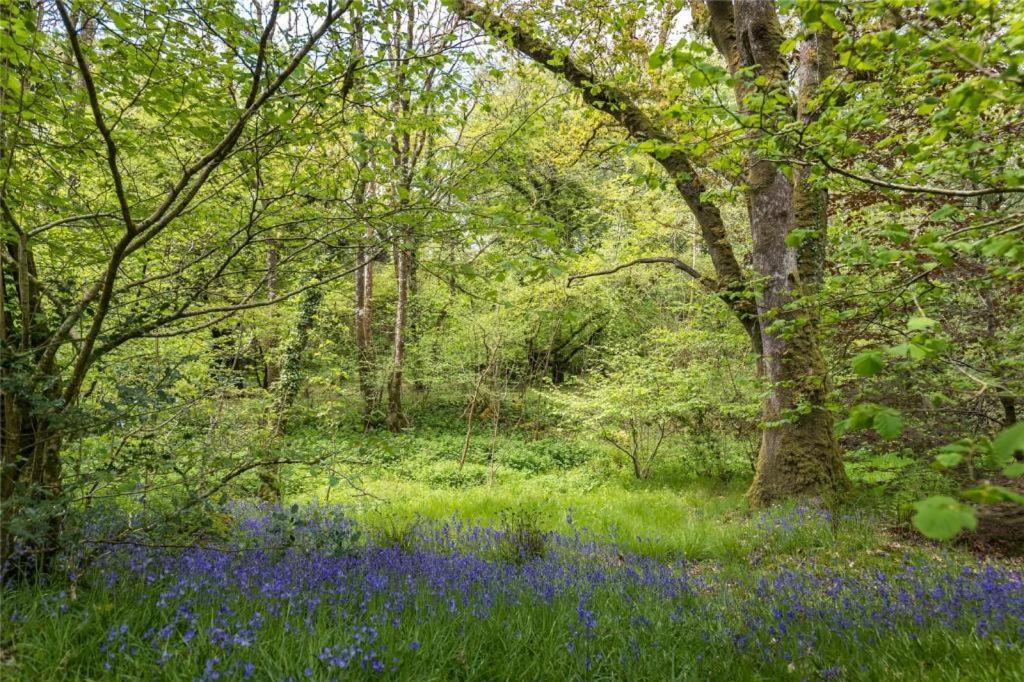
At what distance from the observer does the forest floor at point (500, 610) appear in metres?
2.33

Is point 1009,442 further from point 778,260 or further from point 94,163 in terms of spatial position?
point 778,260

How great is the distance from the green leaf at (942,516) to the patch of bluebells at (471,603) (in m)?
1.98

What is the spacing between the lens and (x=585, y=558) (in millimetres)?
4637

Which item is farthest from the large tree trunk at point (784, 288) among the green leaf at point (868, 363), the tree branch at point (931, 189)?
the green leaf at point (868, 363)

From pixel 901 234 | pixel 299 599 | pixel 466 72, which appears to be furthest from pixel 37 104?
pixel 901 234

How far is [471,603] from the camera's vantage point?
125 inches

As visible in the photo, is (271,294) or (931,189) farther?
(271,294)

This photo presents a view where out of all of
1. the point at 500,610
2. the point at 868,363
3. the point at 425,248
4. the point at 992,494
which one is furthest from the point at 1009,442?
the point at 425,248

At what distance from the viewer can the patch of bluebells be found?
2426 millimetres

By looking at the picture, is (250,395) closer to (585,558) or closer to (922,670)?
(585,558)

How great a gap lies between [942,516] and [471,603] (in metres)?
2.69

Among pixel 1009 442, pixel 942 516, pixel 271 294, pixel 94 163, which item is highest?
pixel 94 163

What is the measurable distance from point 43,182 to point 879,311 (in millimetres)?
A: 4916

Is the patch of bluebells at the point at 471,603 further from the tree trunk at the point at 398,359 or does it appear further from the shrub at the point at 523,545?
the tree trunk at the point at 398,359
